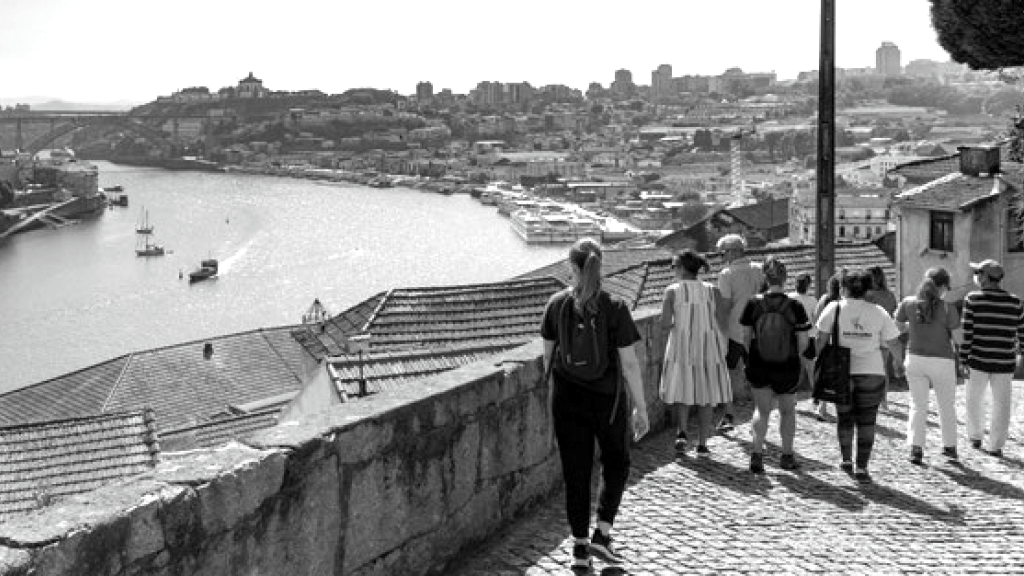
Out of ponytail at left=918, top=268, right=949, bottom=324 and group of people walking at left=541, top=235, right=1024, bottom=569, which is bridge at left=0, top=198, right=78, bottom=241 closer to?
group of people walking at left=541, top=235, right=1024, bottom=569

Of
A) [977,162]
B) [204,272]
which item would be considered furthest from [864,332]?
[204,272]

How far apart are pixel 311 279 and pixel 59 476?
62.4 meters

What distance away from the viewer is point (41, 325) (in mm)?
67500

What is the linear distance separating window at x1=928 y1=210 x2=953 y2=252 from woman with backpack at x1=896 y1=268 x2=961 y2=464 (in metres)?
A: 11.1

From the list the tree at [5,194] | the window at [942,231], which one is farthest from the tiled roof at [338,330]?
the tree at [5,194]

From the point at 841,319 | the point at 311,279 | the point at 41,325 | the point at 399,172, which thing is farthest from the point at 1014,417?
the point at 399,172

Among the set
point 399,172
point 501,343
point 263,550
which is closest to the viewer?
point 263,550

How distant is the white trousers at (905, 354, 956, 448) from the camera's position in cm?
664

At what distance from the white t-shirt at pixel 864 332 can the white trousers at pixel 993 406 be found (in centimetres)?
103

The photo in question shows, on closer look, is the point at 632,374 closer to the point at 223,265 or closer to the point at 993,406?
the point at 993,406

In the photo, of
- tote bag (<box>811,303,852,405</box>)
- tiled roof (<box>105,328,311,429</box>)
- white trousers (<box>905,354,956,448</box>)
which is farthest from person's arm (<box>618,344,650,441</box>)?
tiled roof (<box>105,328,311,429</box>)

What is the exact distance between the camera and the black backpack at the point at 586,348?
178 inches

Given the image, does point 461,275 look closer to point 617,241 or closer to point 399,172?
point 617,241

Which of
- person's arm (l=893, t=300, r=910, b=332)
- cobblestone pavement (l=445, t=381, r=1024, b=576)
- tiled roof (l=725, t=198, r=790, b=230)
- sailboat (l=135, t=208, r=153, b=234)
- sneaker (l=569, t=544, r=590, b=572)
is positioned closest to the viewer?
sneaker (l=569, t=544, r=590, b=572)
